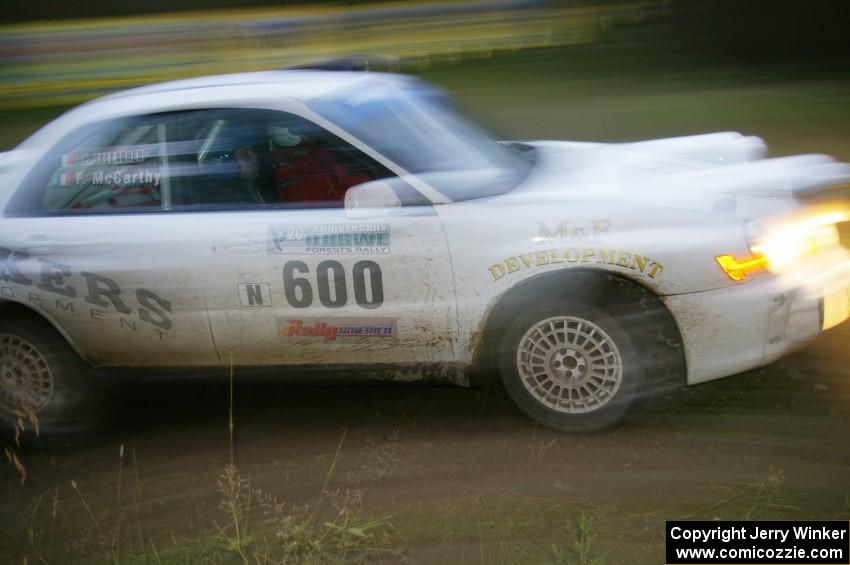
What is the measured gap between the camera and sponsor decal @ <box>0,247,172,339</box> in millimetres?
4316

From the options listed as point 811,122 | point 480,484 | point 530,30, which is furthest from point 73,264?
point 530,30

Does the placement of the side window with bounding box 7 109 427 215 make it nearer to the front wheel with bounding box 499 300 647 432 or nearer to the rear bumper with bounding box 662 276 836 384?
the front wheel with bounding box 499 300 647 432

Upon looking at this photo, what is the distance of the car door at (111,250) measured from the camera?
14.0 ft

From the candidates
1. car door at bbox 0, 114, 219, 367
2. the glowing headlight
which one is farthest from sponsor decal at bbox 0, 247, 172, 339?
the glowing headlight

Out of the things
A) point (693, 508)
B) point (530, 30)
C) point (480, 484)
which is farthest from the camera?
point (530, 30)

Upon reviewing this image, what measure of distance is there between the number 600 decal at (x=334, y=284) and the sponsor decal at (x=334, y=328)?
69 millimetres

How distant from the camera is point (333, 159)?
4.24 metres

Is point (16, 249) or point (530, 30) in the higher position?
point (530, 30)

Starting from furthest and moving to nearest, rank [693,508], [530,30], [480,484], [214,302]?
1. [530,30]
2. [214,302]
3. [480,484]
4. [693,508]

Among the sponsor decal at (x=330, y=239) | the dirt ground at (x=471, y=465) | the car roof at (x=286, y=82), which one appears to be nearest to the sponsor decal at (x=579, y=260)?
the sponsor decal at (x=330, y=239)

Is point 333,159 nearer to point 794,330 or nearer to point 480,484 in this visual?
point 480,484

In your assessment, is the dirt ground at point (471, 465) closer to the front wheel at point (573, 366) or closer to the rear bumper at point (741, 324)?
the front wheel at point (573, 366)

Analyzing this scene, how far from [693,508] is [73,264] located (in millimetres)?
2837

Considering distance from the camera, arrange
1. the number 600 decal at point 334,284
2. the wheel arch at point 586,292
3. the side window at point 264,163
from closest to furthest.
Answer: the wheel arch at point 586,292 → the number 600 decal at point 334,284 → the side window at point 264,163
